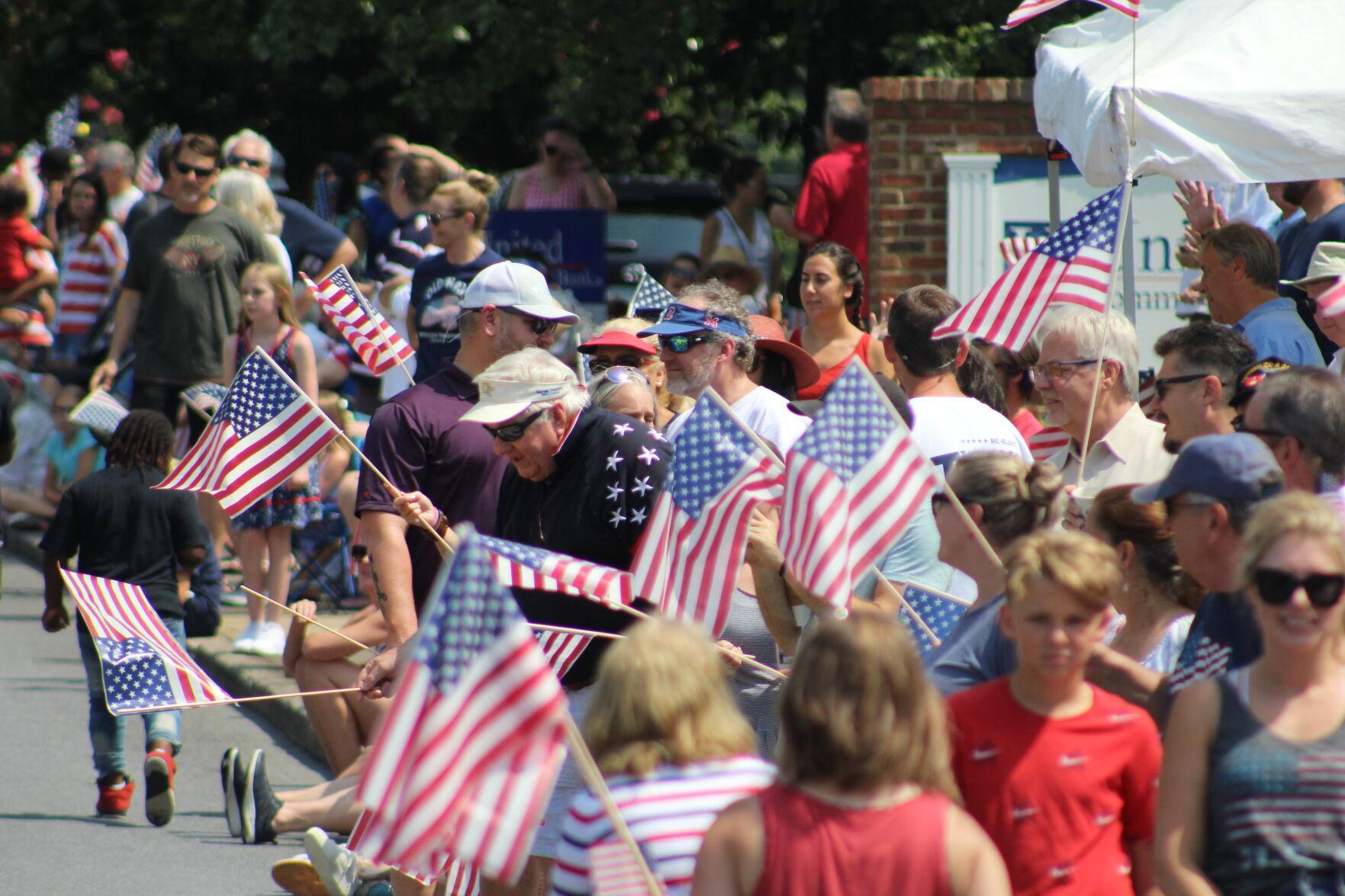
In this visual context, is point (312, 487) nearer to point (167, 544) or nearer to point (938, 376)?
point (167, 544)

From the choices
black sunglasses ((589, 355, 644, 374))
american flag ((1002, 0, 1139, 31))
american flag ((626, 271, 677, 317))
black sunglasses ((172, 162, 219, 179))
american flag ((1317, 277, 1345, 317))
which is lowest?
black sunglasses ((589, 355, 644, 374))

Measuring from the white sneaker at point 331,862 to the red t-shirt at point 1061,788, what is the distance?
352cm

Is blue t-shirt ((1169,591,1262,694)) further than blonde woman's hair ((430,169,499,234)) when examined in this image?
No

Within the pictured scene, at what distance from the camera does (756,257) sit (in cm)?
1334

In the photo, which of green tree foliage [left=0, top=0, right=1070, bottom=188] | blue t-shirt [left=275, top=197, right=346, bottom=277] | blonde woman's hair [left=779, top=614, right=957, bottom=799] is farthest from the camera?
green tree foliage [left=0, top=0, right=1070, bottom=188]

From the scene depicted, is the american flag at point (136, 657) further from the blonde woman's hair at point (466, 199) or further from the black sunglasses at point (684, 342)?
the blonde woman's hair at point (466, 199)

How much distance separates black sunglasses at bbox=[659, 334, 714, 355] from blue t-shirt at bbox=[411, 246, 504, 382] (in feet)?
7.71

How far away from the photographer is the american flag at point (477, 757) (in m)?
3.46

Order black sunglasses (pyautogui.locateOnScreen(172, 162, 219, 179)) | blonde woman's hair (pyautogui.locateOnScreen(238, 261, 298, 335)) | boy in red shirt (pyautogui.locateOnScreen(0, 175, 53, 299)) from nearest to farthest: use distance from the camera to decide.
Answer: blonde woman's hair (pyautogui.locateOnScreen(238, 261, 298, 335)) < black sunglasses (pyautogui.locateOnScreen(172, 162, 219, 179)) < boy in red shirt (pyautogui.locateOnScreen(0, 175, 53, 299))

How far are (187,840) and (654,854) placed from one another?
4648mm

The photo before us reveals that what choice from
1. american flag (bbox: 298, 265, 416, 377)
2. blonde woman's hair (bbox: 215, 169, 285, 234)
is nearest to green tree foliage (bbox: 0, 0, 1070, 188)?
blonde woman's hair (bbox: 215, 169, 285, 234)

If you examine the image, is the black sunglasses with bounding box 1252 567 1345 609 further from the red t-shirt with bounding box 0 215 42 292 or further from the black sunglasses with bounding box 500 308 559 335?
the red t-shirt with bounding box 0 215 42 292

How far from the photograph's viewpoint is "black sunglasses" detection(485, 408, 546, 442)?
5.34 m

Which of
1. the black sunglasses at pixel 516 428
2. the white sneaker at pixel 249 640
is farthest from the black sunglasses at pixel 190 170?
the black sunglasses at pixel 516 428
